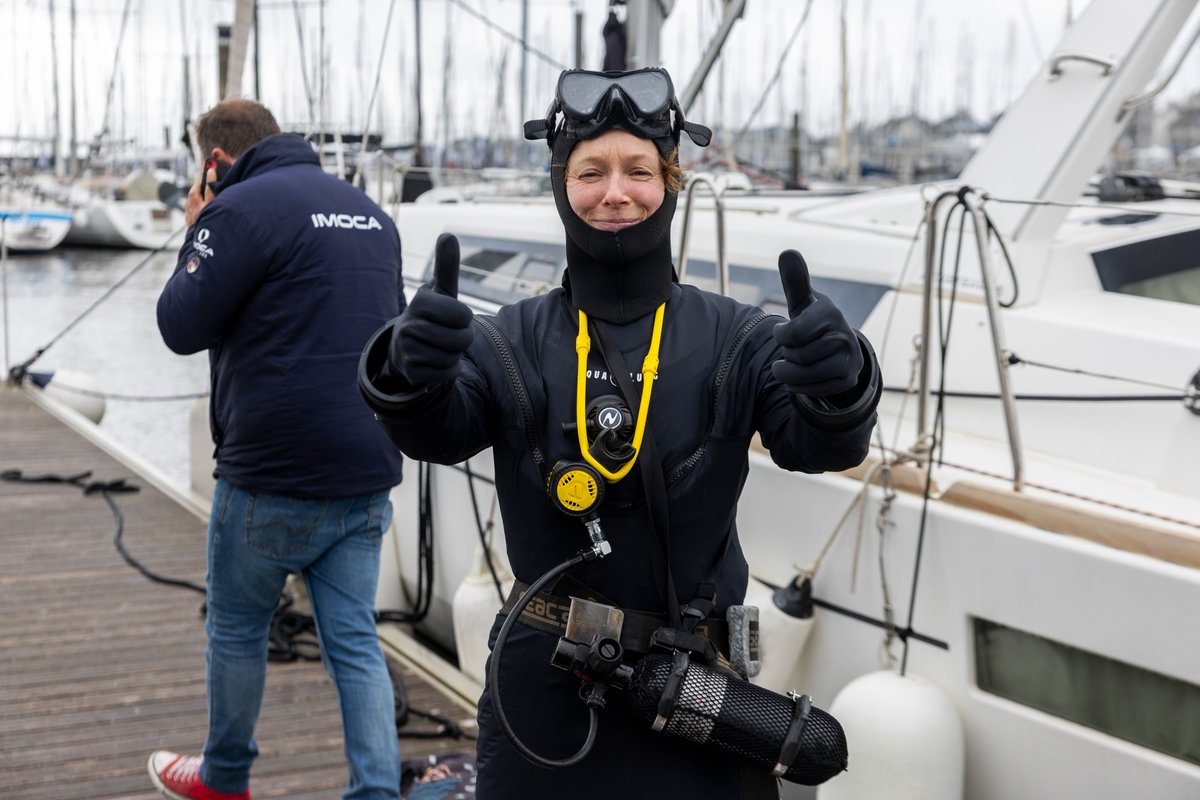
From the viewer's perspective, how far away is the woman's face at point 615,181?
A: 1.91 metres

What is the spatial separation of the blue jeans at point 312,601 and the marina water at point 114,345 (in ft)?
16.6

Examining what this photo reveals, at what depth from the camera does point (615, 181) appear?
1.91 meters

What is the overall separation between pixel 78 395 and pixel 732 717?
403 inches

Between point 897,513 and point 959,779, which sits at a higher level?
point 897,513

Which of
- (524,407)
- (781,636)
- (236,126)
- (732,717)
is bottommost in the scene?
(781,636)

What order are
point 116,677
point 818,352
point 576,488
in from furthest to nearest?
point 116,677
point 576,488
point 818,352

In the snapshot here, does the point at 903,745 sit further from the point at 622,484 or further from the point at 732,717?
the point at 622,484

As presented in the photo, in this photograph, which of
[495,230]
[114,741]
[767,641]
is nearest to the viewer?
[767,641]

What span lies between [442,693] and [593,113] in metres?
3.42

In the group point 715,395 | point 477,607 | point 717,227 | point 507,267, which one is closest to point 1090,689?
point 715,395

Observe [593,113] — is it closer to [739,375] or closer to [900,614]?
[739,375]

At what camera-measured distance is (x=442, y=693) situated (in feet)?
16.0

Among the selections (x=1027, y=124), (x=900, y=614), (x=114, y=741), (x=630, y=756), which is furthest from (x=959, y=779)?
(x=114, y=741)

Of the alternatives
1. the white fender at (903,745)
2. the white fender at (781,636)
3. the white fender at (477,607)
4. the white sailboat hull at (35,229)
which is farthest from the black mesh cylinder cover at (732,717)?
the white sailboat hull at (35,229)
